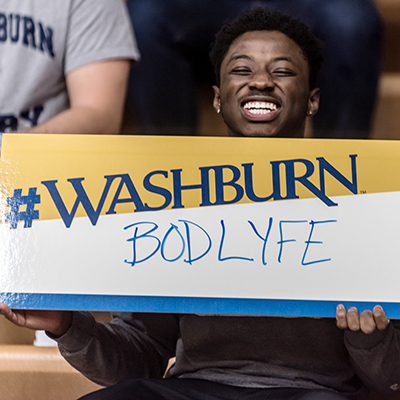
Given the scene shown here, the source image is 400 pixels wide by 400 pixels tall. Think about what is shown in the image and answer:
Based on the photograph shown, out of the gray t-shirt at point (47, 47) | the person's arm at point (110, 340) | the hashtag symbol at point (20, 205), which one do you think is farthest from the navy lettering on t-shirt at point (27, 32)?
the person's arm at point (110, 340)

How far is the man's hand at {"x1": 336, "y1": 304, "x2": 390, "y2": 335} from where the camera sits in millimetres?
655

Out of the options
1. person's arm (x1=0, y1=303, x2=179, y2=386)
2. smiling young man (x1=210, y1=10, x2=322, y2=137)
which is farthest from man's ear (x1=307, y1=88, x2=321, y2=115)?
person's arm (x1=0, y1=303, x2=179, y2=386)

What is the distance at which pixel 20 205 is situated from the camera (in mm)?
700

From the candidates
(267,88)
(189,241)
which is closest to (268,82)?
(267,88)

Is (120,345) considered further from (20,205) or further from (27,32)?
(27,32)

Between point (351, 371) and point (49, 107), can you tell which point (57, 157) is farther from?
point (351, 371)

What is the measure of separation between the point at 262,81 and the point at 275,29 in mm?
112

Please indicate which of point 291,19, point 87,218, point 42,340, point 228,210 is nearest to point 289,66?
point 291,19

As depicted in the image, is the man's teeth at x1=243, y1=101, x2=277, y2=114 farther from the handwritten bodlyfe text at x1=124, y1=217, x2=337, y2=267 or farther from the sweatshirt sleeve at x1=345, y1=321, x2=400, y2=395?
the sweatshirt sleeve at x1=345, y1=321, x2=400, y2=395

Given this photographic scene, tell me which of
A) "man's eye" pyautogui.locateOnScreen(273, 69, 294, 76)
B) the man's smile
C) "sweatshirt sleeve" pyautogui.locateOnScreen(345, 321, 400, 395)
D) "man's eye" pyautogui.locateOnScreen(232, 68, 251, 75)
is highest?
"man's eye" pyautogui.locateOnScreen(232, 68, 251, 75)

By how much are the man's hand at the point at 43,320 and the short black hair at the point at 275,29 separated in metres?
0.47

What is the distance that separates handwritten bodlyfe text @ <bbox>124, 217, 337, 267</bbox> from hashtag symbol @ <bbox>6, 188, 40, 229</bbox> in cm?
12

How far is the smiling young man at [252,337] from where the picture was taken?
27.7 inches

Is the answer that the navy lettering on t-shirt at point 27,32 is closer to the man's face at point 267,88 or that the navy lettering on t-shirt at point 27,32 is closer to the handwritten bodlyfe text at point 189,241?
the man's face at point 267,88
